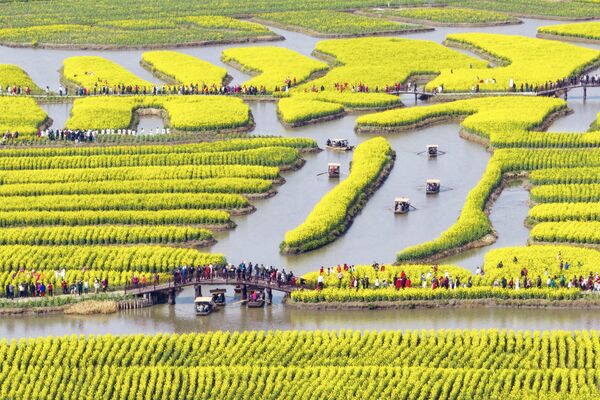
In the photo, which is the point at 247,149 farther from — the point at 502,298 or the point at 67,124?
the point at 502,298

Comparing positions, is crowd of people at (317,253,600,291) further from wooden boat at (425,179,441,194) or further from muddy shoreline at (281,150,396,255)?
wooden boat at (425,179,441,194)

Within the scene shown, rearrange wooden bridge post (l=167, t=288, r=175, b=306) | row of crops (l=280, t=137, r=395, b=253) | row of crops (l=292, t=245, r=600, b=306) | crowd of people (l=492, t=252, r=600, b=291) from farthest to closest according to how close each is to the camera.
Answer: row of crops (l=280, t=137, r=395, b=253) → wooden bridge post (l=167, t=288, r=175, b=306) → crowd of people (l=492, t=252, r=600, b=291) → row of crops (l=292, t=245, r=600, b=306)

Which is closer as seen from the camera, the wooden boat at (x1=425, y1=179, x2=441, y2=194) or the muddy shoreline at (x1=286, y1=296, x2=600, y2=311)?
the muddy shoreline at (x1=286, y1=296, x2=600, y2=311)

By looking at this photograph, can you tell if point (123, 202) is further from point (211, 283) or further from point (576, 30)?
point (576, 30)

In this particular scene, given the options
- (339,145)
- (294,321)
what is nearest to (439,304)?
(294,321)

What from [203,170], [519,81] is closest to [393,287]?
[203,170]

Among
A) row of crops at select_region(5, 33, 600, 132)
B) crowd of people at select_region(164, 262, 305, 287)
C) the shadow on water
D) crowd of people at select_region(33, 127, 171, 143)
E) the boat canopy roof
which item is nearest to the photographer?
the shadow on water

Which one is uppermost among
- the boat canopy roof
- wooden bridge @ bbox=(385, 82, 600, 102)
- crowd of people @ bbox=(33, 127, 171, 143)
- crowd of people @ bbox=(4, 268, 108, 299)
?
wooden bridge @ bbox=(385, 82, 600, 102)

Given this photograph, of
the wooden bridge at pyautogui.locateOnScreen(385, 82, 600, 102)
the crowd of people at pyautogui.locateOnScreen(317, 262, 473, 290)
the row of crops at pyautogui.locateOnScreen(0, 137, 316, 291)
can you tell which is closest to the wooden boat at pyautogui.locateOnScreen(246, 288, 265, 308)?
the crowd of people at pyautogui.locateOnScreen(317, 262, 473, 290)
